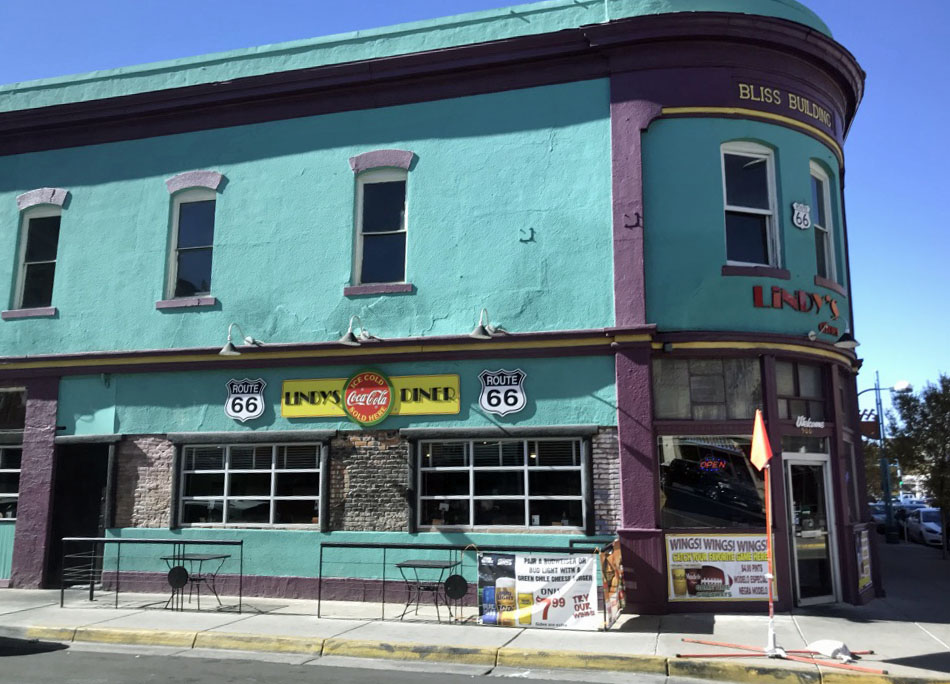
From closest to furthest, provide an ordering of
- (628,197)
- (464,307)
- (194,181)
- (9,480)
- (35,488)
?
(628,197) → (464,307) → (35,488) → (194,181) → (9,480)

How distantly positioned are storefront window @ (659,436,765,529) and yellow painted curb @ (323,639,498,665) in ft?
12.2

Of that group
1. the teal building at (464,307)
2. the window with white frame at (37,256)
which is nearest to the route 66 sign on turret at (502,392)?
the teal building at (464,307)

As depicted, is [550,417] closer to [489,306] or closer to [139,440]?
[489,306]

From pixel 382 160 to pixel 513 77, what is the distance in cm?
249

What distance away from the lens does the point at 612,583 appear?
10.4 meters

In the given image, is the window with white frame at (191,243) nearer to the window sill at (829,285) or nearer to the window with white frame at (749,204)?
the window with white frame at (749,204)

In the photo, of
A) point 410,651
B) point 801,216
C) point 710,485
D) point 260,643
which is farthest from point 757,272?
point 260,643

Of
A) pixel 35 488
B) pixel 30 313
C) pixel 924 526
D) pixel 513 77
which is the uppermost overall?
pixel 513 77

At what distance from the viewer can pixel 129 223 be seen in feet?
48.1

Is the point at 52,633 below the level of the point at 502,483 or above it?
below

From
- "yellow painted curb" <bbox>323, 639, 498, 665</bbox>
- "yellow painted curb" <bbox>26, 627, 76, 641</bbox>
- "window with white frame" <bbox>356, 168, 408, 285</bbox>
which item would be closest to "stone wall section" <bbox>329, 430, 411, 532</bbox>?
"window with white frame" <bbox>356, 168, 408, 285</bbox>

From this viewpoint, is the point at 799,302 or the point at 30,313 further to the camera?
the point at 30,313

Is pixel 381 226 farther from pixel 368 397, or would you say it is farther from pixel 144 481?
pixel 144 481

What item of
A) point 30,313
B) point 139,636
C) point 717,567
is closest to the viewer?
point 139,636
